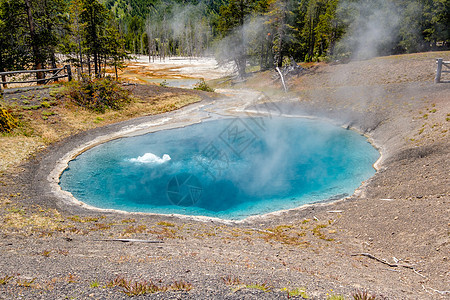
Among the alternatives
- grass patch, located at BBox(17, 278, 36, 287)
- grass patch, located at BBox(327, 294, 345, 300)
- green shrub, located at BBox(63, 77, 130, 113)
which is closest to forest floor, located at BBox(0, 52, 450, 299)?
grass patch, located at BBox(17, 278, 36, 287)

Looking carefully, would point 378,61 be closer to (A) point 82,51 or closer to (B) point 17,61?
(A) point 82,51

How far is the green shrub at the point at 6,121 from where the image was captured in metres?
19.8

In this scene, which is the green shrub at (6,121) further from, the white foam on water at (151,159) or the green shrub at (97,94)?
the white foam on water at (151,159)

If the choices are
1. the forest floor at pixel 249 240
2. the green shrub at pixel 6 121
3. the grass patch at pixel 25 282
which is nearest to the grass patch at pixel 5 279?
the forest floor at pixel 249 240

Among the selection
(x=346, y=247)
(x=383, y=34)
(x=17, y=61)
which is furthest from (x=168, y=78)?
(x=346, y=247)

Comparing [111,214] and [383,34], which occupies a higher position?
[383,34]

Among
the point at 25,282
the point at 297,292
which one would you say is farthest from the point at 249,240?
the point at 25,282

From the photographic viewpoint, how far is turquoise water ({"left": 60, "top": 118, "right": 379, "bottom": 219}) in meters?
16.3

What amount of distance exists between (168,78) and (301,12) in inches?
1247

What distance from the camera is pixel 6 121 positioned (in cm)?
2008

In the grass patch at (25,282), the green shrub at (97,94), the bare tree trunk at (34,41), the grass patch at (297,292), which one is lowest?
the grass patch at (297,292)

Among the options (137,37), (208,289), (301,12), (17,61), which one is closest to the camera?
(208,289)

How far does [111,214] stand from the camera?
1311cm

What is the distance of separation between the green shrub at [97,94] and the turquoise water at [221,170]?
6618 millimetres
